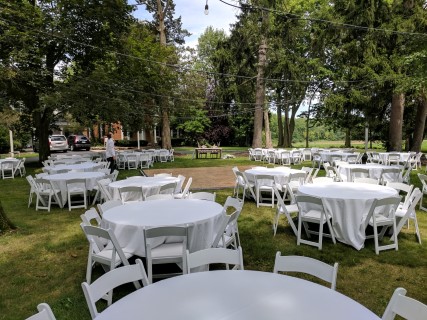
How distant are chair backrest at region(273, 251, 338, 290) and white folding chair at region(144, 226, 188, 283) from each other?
1.06m

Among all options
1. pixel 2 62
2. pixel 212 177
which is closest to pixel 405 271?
pixel 212 177

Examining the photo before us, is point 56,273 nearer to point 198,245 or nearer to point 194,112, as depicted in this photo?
point 198,245

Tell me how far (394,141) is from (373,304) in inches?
645

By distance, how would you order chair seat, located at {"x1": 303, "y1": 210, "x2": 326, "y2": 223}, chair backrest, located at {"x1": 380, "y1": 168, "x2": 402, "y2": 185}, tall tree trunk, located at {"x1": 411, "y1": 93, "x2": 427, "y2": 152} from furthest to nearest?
1. tall tree trunk, located at {"x1": 411, "y1": 93, "x2": 427, "y2": 152}
2. chair backrest, located at {"x1": 380, "y1": 168, "x2": 402, "y2": 185}
3. chair seat, located at {"x1": 303, "y1": 210, "x2": 326, "y2": 223}

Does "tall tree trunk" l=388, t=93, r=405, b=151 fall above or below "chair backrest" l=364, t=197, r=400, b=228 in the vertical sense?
above

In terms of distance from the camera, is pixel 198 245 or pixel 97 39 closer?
pixel 198 245

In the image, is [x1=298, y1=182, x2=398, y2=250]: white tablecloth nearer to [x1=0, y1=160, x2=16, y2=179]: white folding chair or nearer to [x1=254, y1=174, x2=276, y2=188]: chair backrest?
[x1=254, y1=174, x2=276, y2=188]: chair backrest

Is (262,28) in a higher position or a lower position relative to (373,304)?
higher

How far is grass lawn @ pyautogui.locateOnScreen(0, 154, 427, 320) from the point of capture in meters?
3.83

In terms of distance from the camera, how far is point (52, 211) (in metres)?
8.34

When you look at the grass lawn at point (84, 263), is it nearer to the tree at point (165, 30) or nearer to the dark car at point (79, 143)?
the tree at point (165, 30)

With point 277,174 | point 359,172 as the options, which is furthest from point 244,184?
point 359,172

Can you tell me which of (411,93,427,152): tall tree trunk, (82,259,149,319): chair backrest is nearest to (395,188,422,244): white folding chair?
(82,259,149,319): chair backrest

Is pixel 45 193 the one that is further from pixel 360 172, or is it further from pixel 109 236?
pixel 360 172
